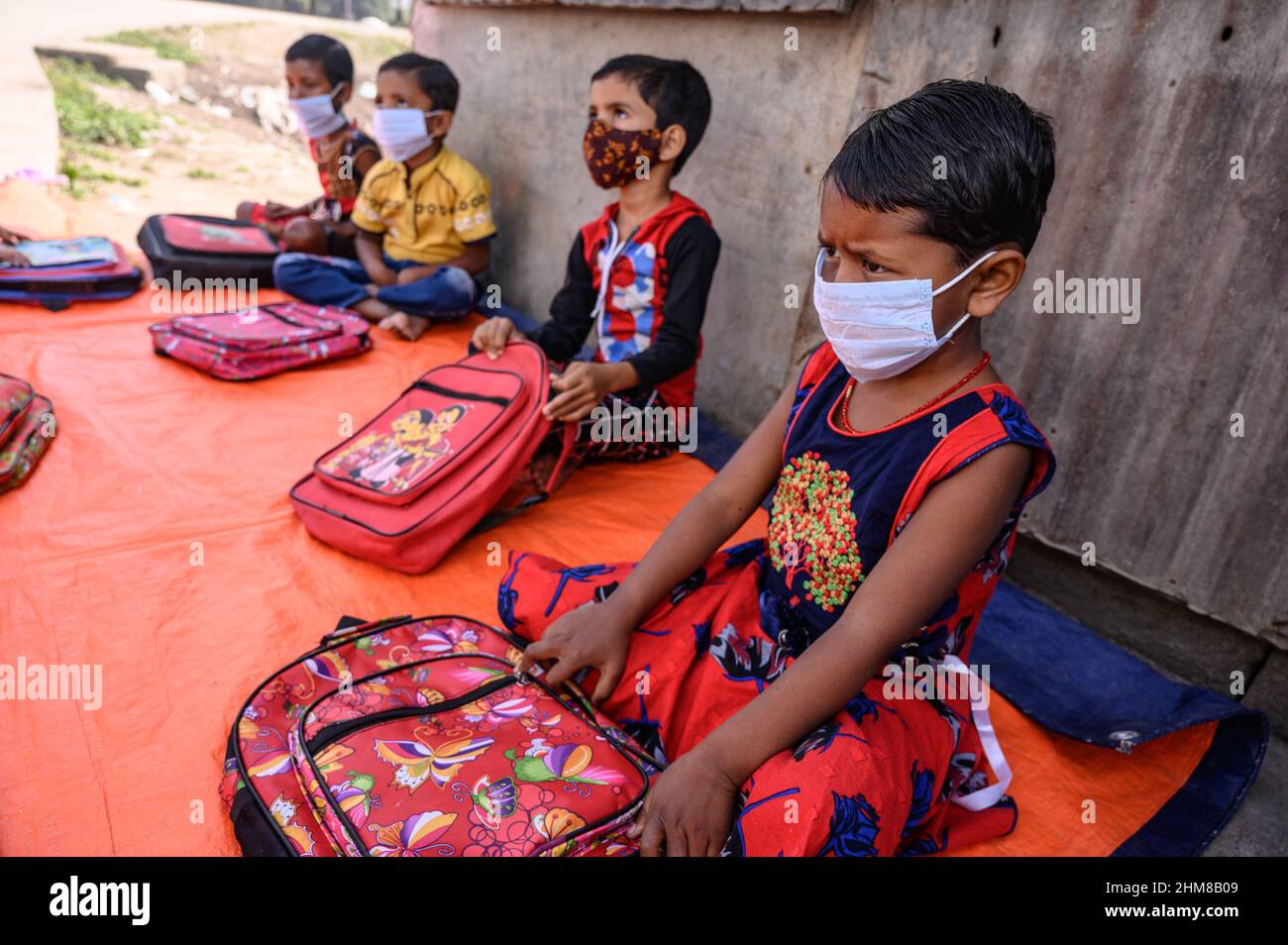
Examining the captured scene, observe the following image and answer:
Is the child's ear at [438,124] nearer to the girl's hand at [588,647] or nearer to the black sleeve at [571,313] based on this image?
the black sleeve at [571,313]

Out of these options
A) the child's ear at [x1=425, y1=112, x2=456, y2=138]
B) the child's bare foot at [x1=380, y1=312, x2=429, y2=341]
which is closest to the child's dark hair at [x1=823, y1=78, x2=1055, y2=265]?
the child's bare foot at [x1=380, y1=312, x2=429, y2=341]

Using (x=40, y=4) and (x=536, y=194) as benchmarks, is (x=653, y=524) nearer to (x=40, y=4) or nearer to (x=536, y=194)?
(x=536, y=194)

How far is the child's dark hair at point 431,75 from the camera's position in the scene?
387cm

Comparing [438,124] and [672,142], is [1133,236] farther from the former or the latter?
[438,124]

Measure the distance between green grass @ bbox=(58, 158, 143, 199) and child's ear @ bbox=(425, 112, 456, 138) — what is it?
3.05m

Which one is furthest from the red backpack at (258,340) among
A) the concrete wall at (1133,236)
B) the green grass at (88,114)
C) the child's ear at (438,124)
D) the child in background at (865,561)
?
the green grass at (88,114)

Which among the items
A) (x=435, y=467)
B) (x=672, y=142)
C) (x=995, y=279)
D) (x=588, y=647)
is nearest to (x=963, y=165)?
(x=995, y=279)

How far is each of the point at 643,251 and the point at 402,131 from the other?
1.60 metres

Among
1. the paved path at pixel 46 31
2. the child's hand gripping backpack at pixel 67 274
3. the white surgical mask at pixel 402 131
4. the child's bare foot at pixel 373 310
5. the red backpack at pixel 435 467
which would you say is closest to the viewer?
the red backpack at pixel 435 467

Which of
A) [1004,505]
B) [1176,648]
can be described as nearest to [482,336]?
[1004,505]

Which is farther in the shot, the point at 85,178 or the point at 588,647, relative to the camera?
the point at 85,178

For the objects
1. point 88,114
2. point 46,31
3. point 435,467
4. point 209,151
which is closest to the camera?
point 435,467

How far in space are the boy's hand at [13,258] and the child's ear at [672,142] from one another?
276cm

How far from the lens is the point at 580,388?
2.53 metres
